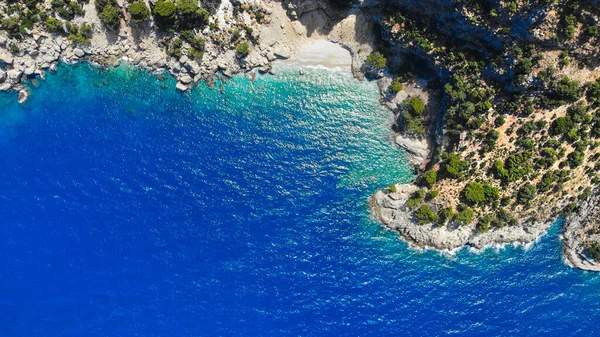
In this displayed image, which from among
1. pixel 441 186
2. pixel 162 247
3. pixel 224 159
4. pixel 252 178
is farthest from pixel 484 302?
pixel 162 247

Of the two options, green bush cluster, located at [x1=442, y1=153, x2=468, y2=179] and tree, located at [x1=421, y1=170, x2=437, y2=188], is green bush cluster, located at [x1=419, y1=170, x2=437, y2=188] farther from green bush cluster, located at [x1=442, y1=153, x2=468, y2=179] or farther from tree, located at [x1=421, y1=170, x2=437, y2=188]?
green bush cluster, located at [x1=442, y1=153, x2=468, y2=179]

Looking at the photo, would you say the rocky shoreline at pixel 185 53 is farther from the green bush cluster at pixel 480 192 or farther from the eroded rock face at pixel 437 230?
the green bush cluster at pixel 480 192

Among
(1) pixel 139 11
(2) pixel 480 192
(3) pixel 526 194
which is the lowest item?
(2) pixel 480 192

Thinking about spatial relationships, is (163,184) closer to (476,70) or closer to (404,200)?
(404,200)

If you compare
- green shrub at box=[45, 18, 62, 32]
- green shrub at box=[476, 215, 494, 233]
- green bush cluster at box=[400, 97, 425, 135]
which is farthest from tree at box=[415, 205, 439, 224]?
green shrub at box=[45, 18, 62, 32]

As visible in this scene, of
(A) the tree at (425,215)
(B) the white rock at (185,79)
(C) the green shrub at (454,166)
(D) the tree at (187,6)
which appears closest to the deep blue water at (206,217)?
(B) the white rock at (185,79)

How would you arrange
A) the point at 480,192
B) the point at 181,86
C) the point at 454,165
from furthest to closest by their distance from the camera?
1. the point at 181,86
2. the point at 480,192
3. the point at 454,165

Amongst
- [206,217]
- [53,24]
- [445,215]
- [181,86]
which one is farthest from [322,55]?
[53,24]

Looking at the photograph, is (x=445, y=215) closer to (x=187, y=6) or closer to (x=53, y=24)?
(x=187, y=6)
